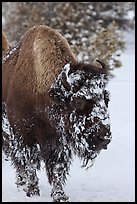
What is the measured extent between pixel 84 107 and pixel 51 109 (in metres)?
0.38

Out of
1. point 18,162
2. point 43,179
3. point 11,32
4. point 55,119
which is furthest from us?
point 11,32

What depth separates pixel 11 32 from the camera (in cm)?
2028

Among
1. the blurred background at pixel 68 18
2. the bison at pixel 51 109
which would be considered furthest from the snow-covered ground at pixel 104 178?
the blurred background at pixel 68 18

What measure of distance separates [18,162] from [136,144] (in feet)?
8.33

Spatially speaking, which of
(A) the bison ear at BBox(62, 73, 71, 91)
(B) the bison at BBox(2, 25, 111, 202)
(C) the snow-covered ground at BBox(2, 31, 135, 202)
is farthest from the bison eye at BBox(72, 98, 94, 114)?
(C) the snow-covered ground at BBox(2, 31, 135, 202)

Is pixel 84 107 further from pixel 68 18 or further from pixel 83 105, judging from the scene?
pixel 68 18

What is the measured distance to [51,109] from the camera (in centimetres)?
475

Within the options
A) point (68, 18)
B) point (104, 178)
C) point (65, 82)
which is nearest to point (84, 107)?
point (65, 82)

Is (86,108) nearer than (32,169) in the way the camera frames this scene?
Yes

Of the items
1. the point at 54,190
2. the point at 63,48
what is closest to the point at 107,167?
the point at 54,190

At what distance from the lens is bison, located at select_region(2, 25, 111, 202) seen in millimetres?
4543

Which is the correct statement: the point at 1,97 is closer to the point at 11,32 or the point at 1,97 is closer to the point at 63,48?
the point at 63,48

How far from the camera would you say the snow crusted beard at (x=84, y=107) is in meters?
4.45

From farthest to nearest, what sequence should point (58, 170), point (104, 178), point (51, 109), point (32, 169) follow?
point (104, 178), point (32, 169), point (58, 170), point (51, 109)
